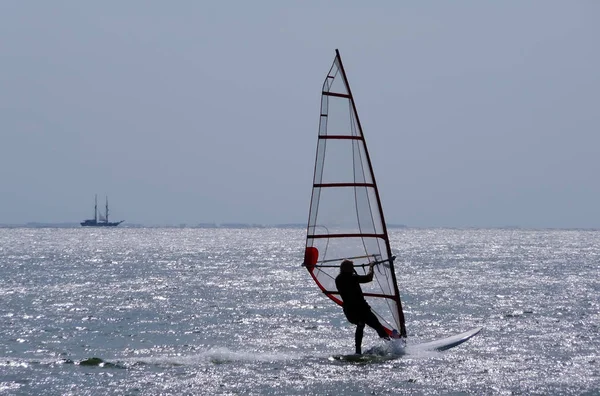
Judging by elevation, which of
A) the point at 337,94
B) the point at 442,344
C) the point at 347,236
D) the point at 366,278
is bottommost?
the point at 442,344

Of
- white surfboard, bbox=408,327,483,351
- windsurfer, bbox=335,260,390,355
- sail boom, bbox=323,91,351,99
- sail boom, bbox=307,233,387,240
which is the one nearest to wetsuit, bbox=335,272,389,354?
windsurfer, bbox=335,260,390,355

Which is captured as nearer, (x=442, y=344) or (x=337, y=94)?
(x=337, y=94)

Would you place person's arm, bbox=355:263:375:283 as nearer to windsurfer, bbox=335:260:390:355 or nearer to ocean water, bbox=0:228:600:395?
windsurfer, bbox=335:260:390:355

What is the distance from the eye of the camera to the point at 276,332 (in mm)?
21812

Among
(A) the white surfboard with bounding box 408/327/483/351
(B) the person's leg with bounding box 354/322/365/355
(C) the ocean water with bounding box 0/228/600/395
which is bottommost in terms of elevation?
(C) the ocean water with bounding box 0/228/600/395

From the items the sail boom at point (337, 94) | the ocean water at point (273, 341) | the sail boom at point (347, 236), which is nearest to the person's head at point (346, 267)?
the sail boom at point (347, 236)

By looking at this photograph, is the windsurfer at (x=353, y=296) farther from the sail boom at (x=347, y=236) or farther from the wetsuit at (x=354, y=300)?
the sail boom at (x=347, y=236)

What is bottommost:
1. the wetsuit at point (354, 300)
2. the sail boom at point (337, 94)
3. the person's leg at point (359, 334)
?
the person's leg at point (359, 334)

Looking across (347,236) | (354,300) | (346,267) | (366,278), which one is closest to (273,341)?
(347,236)

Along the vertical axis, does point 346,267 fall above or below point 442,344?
above

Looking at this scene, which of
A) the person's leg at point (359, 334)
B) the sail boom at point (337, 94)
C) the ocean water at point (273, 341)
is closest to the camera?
the ocean water at point (273, 341)

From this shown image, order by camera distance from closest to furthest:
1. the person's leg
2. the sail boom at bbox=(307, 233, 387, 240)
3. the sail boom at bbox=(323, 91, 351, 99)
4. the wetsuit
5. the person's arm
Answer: the person's arm → the wetsuit → the person's leg → the sail boom at bbox=(323, 91, 351, 99) → the sail boom at bbox=(307, 233, 387, 240)

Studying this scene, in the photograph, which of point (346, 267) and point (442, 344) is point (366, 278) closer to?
point (346, 267)

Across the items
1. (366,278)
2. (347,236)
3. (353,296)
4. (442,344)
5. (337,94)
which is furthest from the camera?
(442,344)
